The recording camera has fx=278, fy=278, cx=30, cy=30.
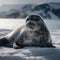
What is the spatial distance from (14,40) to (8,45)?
17 cm

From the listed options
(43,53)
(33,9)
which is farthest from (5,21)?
(43,53)

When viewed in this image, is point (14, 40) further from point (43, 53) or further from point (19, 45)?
point (43, 53)

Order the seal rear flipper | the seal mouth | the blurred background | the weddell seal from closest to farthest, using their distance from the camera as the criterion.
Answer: the seal mouth, the weddell seal, the seal rear flipper, the blurred background

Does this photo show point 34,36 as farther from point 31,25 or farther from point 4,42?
point 4,42

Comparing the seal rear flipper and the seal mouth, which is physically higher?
the seal mouth

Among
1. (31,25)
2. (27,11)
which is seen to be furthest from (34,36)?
(27,11)

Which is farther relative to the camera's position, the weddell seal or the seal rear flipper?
the seal rear flipper

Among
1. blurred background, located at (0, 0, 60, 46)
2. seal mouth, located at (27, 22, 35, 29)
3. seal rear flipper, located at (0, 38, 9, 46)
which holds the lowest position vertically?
seal rear flipper, located at (0, 38, 9, 46)

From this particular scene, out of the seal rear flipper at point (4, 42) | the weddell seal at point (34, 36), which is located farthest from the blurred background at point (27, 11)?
the weddell seal at point (34, 36)

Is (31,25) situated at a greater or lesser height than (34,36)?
greater

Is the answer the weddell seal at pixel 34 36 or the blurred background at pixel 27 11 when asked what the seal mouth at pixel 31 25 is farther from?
the blurred background at pixel 27 11

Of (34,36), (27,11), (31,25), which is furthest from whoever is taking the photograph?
(27,11)

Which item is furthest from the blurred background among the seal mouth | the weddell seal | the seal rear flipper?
the seal mouth

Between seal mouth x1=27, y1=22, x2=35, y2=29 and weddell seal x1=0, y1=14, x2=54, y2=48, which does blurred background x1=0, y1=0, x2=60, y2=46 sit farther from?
seal mouth x1=27, y1=22, x2=35, y2=29
